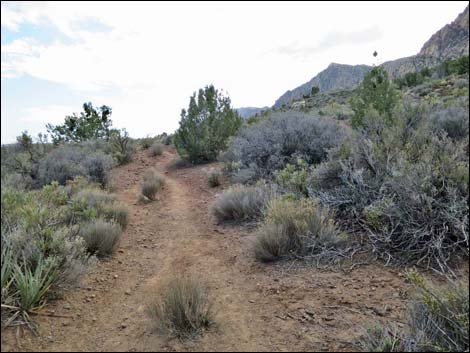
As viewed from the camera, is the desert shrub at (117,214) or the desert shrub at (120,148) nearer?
the desert shrub at (117,214)

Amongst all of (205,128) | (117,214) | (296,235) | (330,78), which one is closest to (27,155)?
(117,214)

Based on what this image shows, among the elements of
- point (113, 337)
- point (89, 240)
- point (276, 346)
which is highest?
point (89, 240)

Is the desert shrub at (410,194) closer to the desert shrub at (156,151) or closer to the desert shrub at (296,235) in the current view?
the desert shrub at (296,235)

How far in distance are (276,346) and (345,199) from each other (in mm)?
3497

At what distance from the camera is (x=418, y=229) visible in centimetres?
447

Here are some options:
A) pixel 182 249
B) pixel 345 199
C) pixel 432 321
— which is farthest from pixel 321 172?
pixel 432 321

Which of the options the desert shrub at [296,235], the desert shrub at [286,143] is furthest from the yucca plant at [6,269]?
the desert shrub at [286,143]

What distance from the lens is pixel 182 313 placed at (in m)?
3.30

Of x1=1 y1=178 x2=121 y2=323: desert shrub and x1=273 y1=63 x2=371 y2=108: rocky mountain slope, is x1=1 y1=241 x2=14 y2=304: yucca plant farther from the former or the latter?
x1=273 y1=63 x2=371 y2=108: rocky mountain slope

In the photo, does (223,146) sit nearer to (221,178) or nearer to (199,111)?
(199,111)

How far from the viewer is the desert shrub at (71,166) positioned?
10648mm

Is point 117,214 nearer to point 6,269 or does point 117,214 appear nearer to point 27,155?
point 6,269

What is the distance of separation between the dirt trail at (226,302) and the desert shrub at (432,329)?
0.32m

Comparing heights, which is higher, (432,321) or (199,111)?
(199,111)
